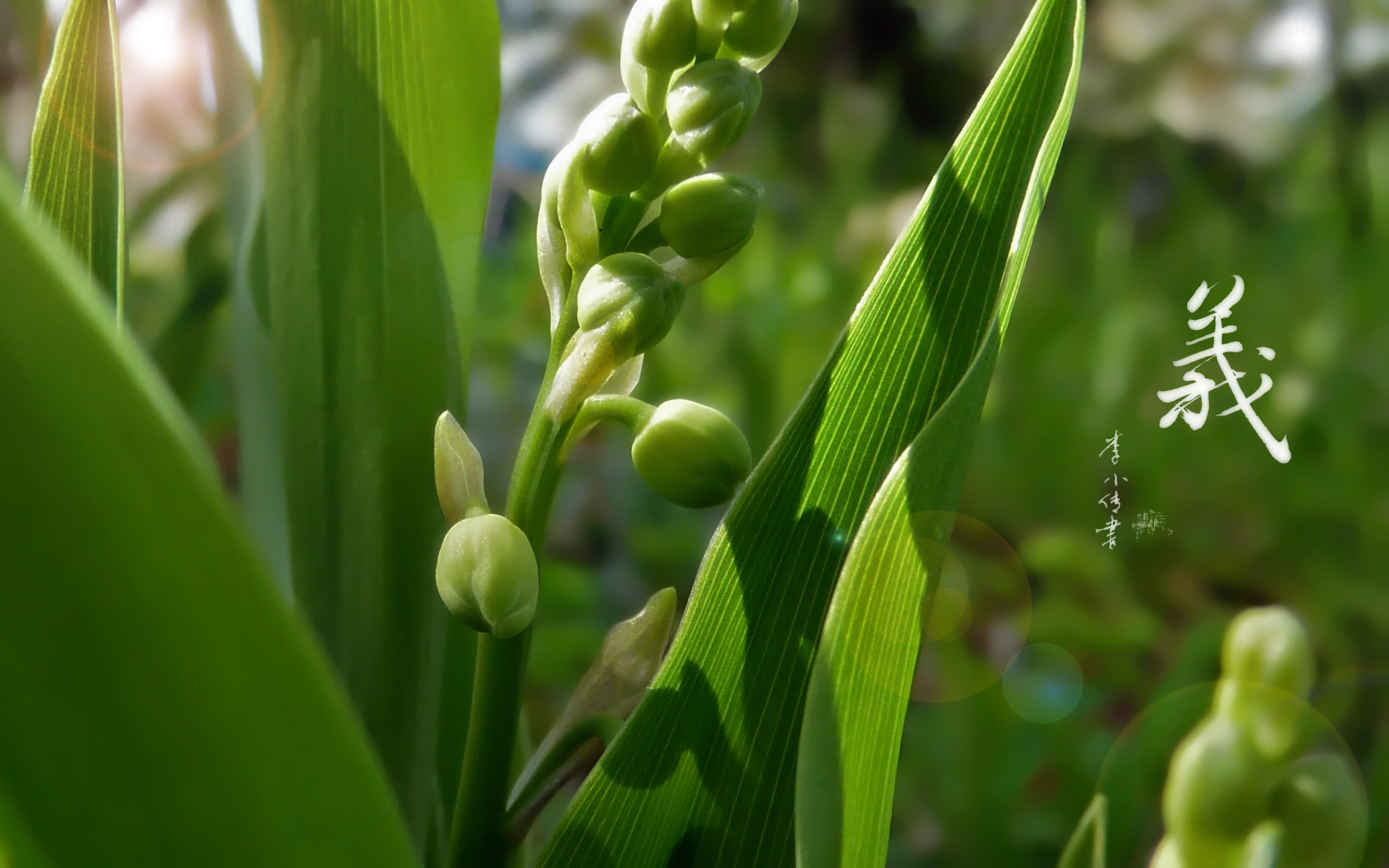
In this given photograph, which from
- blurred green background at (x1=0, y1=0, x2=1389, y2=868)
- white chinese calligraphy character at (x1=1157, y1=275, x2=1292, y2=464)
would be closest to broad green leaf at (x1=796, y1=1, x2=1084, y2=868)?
blurred green background at (x1=0, y1=0, x2=1389, y2=868)

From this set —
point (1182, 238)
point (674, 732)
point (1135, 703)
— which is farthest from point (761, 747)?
point (1182, 238)

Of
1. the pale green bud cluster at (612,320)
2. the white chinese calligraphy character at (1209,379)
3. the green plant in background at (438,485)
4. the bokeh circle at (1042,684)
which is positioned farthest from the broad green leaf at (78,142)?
the bokeh circle at (1042,684)

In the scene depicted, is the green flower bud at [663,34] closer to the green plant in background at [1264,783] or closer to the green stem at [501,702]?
the green stem at [501,702]

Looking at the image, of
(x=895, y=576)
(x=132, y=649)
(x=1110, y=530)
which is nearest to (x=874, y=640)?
(x=895, y=576)

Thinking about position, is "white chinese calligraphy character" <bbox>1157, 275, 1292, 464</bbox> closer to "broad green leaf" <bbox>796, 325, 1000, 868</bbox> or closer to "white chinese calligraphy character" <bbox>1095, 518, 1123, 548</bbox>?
"white chinese calligraphy character" <bbox>1095, 518, 1123, 548</bbox>

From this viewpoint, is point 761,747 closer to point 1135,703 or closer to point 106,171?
point 106,171

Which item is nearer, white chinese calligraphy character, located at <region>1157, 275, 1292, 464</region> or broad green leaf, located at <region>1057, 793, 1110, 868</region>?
broad green leaf, located at <region>1057, 793, 1110, 868</region>

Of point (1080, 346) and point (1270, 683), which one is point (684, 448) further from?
point (1080, 346)
